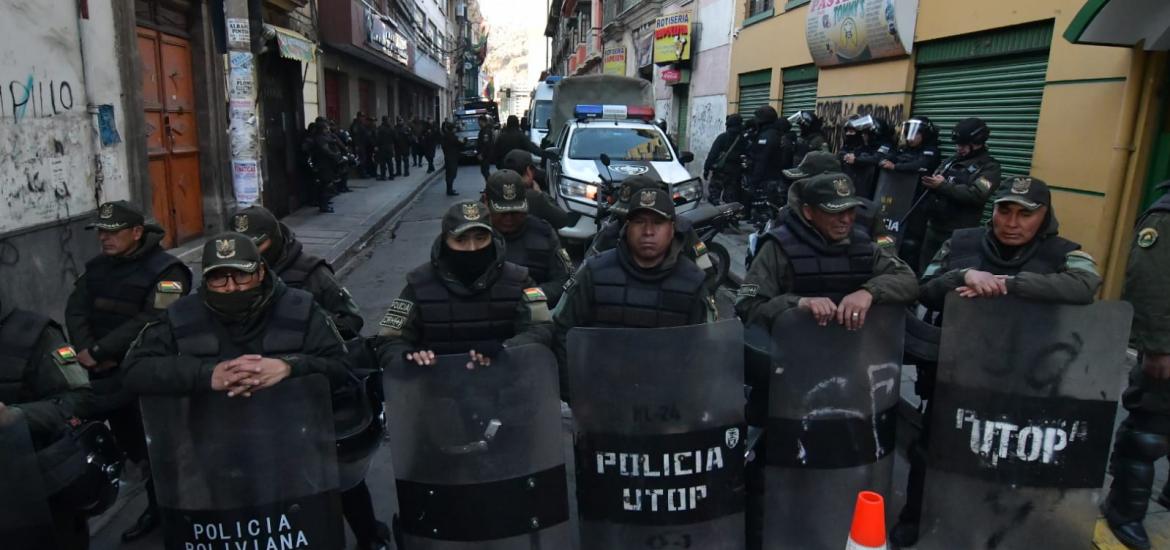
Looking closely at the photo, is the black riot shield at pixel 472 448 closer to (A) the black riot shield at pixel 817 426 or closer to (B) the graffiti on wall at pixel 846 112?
(A) the black riot shield at pixel 817 426

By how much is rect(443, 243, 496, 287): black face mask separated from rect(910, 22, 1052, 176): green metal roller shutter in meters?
6.77

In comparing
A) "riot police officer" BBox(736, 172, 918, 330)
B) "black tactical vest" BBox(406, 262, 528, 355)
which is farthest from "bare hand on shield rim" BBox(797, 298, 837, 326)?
"black tactical vest" BBox(406, 262, 528, 355)

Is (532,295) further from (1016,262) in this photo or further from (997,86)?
(997,86)

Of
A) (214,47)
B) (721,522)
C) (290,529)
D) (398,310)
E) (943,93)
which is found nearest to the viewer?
(290,529)

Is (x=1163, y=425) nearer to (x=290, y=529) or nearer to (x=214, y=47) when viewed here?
(x=290, y=529)

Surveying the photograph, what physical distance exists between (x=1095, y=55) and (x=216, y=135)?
10534mm

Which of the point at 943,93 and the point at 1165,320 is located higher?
the point at 943,93

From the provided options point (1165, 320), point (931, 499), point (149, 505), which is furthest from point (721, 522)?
point (149, 505)

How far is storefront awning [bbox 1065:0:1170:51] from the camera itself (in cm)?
562

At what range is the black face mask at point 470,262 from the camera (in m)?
3.22

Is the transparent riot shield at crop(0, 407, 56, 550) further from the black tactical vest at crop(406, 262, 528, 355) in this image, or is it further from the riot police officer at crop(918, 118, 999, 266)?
the riot police officer at crop(918, 118, 999, 266)

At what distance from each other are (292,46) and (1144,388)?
12.1m

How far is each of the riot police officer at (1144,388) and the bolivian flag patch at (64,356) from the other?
14.4 feet

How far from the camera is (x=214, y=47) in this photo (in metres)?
10.6
